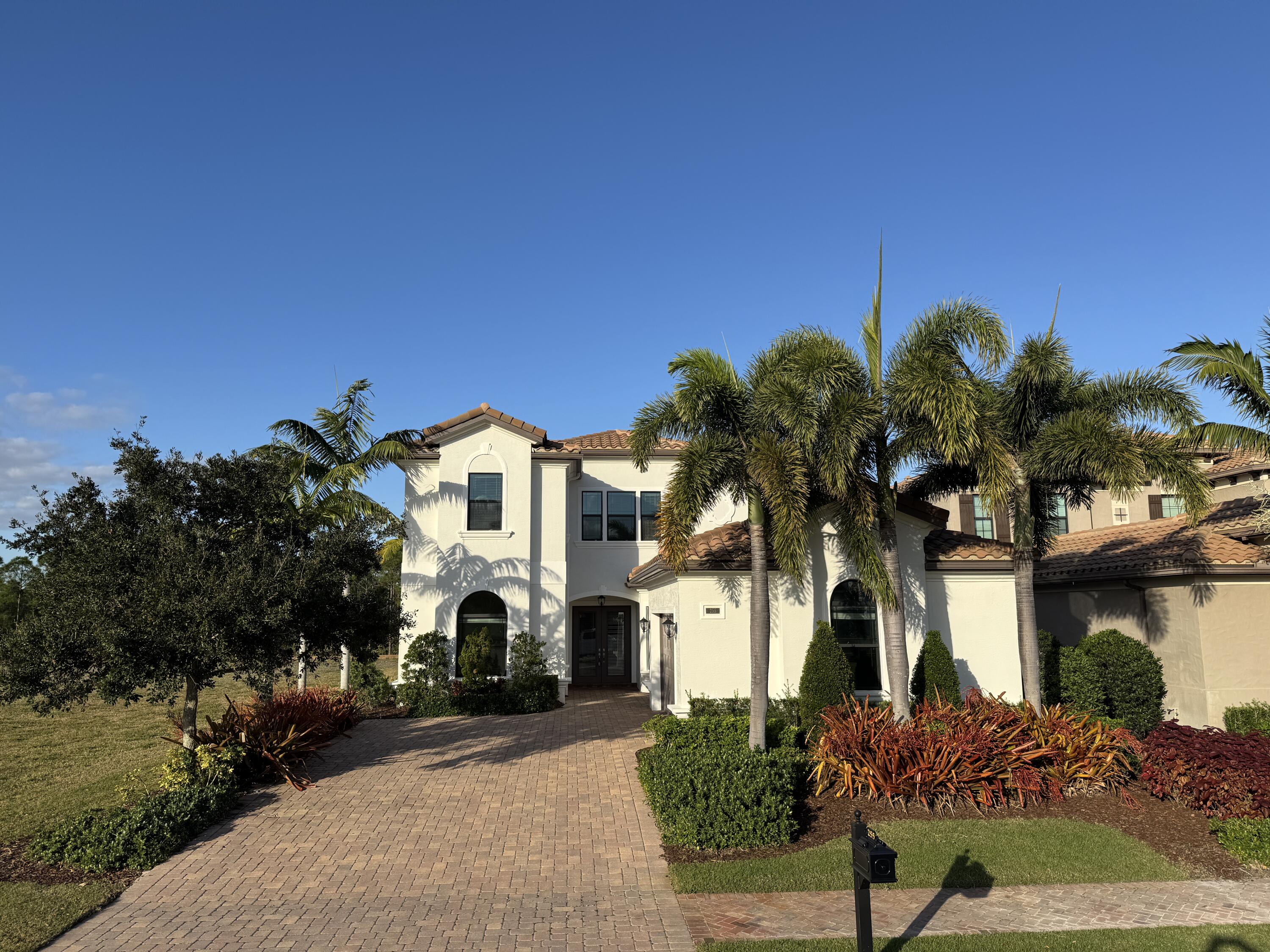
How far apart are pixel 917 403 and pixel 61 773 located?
15217mm

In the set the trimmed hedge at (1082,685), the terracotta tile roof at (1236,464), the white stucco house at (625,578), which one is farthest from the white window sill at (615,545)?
the terracotta tile roof at (1236,464)

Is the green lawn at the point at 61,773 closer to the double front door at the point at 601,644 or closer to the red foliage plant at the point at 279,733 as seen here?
the red foliage plant at the point at 279,733

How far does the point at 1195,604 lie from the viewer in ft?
49.7

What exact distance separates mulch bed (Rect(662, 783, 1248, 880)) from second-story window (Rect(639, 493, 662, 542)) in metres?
12.3

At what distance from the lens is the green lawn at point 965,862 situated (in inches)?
326

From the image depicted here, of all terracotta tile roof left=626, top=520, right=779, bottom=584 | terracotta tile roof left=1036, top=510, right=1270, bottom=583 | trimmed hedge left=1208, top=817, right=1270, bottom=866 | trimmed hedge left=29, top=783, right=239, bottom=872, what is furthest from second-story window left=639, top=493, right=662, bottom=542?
trimmed hedge left=1208, top=817, right=1270, bottom=866

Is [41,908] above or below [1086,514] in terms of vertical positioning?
below

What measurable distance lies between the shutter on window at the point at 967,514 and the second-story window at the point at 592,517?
14518 millimetres

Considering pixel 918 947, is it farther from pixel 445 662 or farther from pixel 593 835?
pixel 445 662

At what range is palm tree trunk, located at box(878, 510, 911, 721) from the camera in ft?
39.8

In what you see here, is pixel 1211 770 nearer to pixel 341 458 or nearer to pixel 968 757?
pixel 968 757

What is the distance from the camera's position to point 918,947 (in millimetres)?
6762

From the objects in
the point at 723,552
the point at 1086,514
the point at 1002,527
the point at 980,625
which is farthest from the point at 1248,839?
the point at 1086,514

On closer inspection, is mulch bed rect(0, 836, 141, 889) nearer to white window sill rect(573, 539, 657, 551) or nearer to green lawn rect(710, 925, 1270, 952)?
green lawn rect(710, 925, 1270, 952)
